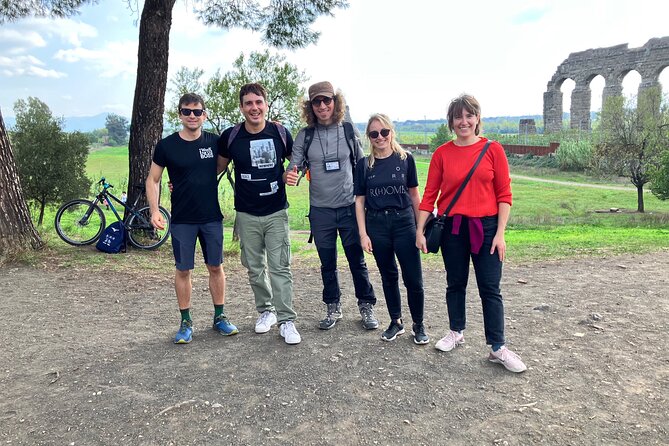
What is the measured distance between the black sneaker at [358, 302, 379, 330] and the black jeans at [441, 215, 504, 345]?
816 mm

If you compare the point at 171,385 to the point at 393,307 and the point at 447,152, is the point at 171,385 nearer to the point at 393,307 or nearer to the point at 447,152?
the point at 393,307

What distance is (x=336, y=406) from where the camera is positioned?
3.00 m

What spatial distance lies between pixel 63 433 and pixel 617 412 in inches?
120

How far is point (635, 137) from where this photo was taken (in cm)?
2289

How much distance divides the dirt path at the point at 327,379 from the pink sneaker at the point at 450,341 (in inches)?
2.6

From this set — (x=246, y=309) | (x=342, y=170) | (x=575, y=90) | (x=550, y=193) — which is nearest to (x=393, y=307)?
(x=342, y=170)

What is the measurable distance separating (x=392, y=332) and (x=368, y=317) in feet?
1.06

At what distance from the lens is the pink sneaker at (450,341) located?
3.73m

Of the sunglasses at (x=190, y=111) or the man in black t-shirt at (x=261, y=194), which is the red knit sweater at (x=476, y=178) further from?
the sunglasses at (x=190, y=111)

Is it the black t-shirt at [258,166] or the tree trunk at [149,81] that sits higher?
the tree trunk at [149,81]

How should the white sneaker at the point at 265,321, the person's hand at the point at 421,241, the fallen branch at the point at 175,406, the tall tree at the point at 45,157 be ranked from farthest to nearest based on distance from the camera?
the tall tree at the point at 45,157, the white sneaker at the point at 265,321, the person's hand at the point at 421,241, the fallen branch at the point at 175,406

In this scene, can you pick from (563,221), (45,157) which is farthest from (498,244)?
(563,221)

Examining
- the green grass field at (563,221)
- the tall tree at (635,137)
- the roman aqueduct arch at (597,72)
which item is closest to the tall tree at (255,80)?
the green grass field at (563,221)

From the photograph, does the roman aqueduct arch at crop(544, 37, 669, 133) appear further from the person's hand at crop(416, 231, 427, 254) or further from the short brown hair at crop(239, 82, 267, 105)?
the short brown hair at crop(239, 82, 267, 105)
